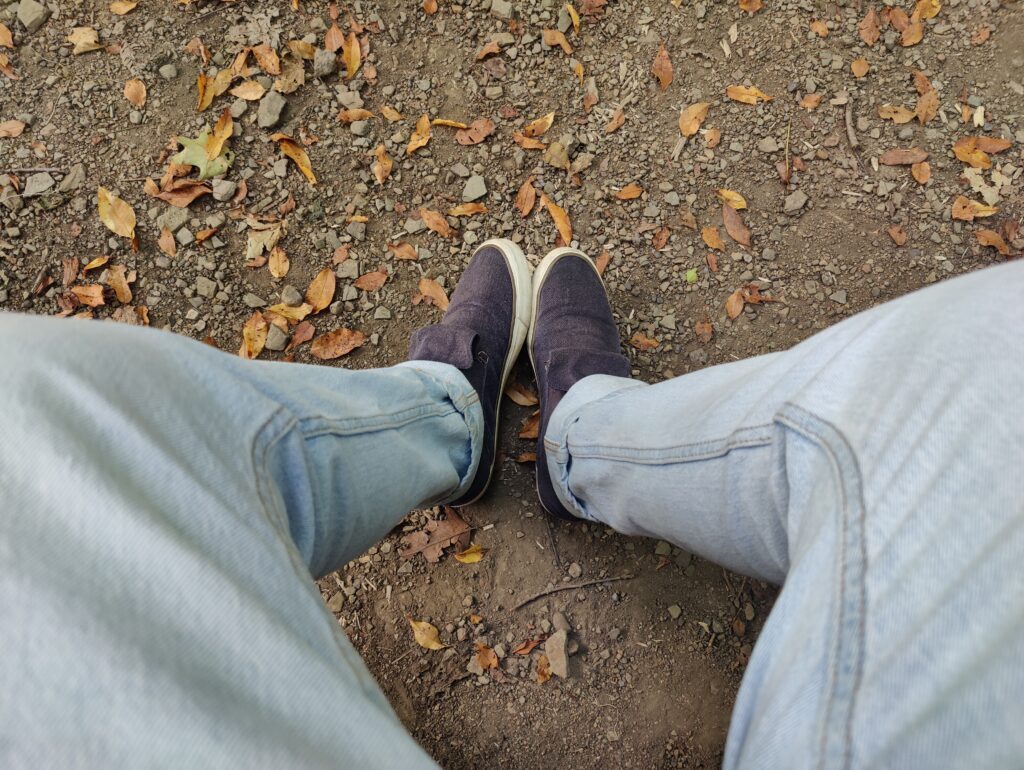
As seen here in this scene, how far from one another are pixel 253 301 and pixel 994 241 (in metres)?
2.02

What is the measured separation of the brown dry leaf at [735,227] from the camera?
1700 mm

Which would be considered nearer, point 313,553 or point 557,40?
point 313,553

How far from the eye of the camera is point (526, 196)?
1751mm

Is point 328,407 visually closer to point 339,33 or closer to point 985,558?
point 985,558

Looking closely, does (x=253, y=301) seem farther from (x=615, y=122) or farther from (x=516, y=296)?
(x=615, y=122)

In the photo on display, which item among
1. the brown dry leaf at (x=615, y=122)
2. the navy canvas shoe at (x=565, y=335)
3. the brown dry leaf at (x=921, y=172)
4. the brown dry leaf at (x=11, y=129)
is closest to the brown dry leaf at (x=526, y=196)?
the navy canvas shoe at (x=565, y=335)

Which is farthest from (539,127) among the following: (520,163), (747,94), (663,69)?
(747,94)

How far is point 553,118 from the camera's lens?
1767 millimetres

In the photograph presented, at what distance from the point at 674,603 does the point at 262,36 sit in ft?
6.31

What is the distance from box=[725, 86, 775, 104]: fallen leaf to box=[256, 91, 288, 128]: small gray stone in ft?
4.17

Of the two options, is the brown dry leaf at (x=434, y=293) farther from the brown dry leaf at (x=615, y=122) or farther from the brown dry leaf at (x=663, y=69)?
the brown dry leaf at (x=663, y=69)

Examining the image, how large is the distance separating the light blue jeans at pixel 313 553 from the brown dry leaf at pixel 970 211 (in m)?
1.24

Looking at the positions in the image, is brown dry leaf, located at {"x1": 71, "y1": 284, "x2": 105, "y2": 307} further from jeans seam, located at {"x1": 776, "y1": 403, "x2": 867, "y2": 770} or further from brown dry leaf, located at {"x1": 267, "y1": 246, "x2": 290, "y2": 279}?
jeans seam, located at {"x1": 776, "y1": 403, "x2": 867, "y2": 770}

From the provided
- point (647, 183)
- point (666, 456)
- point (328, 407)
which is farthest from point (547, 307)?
point (328, 407)
